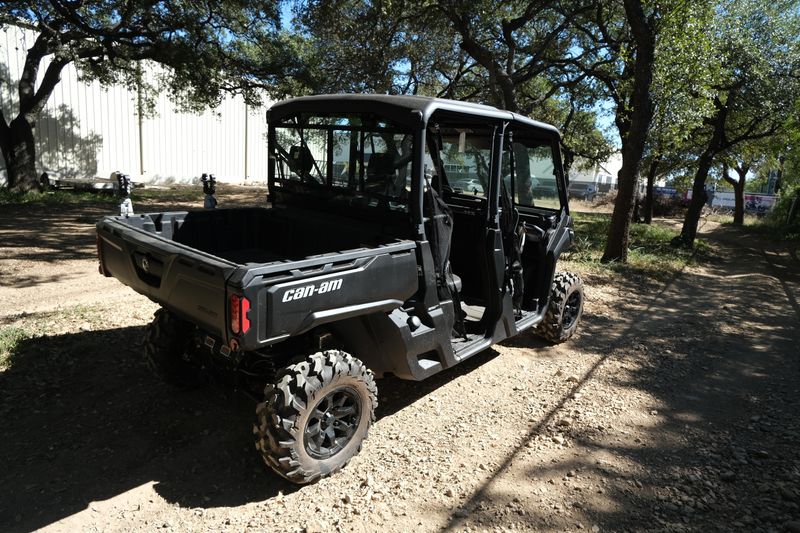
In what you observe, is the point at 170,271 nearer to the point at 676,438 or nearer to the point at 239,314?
the point at 239,314

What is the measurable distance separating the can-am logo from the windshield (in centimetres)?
98

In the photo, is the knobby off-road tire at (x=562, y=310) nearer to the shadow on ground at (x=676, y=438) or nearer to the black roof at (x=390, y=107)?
the shadow on ground at (x=676, y=438)

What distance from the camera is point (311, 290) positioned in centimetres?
302

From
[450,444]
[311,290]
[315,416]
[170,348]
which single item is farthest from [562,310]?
[170,348]

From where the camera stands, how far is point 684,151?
691 inches

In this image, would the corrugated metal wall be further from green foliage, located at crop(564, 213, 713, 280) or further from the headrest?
the headrest

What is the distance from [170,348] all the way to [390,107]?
2379 millimetres

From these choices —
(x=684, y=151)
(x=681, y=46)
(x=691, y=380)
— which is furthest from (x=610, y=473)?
(x=684, y=151)

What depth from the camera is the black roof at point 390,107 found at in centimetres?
363

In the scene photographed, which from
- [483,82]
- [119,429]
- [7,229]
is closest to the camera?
[119,429]

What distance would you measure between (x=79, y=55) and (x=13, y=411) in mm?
12755

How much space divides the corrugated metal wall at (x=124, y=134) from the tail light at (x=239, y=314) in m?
15.1

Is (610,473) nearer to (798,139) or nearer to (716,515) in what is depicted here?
(716,515)

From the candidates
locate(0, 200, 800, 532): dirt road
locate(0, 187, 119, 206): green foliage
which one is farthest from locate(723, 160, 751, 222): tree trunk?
locate(0, 187, 119, 206): green foliage
